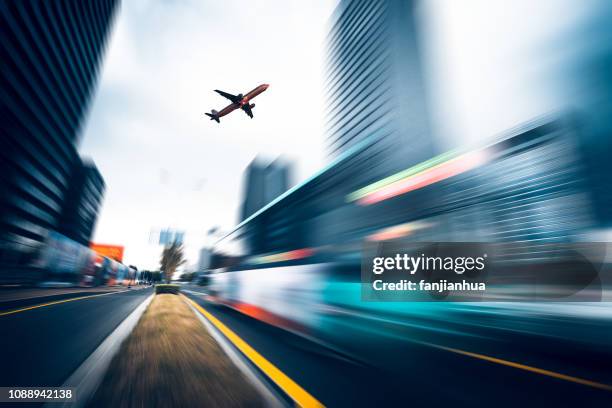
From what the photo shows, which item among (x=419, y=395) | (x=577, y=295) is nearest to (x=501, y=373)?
(x=577, y=295)

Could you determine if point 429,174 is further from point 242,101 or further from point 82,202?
point 82,202

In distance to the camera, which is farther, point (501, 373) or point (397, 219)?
point (397, 219)

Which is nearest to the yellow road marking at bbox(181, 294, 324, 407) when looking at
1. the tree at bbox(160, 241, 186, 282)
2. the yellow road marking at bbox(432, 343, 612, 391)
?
the yellow road marking at bbox(432, 343, 612, 391)

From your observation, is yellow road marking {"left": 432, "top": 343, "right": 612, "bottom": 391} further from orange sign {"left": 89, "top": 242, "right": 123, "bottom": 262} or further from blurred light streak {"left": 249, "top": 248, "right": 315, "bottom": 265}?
orange sign {"left": 89, "top": 242, "right": 123, "bottom": 262}

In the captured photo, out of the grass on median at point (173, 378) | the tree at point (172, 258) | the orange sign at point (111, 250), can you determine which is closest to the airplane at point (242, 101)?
the grass on median at point (173, 378)

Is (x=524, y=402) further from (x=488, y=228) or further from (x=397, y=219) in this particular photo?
(x=397, y=219)

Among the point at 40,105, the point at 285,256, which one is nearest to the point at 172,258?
the point at 40,105
